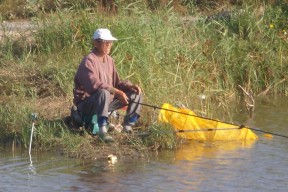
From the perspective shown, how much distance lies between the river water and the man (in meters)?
0.56

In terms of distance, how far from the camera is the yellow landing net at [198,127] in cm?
1040

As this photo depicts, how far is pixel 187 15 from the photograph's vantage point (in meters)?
14.9

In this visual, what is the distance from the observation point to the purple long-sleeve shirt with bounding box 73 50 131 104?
9.81 metres

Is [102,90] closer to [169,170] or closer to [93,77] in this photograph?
[93,77]

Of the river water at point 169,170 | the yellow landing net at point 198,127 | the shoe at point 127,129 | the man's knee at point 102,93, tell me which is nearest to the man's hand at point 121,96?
the man's knee at point 102,93

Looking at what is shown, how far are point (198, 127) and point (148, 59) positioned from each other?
1.76 metres

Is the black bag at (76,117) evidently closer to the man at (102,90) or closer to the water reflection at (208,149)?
the man at (102,90)

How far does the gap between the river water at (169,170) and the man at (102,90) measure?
560 mm

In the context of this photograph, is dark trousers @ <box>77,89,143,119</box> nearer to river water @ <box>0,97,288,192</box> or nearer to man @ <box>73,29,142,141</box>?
man @ <box>73,29,142,141</box>

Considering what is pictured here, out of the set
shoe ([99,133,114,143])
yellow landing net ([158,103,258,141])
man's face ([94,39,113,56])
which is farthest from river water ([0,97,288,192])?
man's face ([94,39,113,56])

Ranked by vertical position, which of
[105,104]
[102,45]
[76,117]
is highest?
[102,45]

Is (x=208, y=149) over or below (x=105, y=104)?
below

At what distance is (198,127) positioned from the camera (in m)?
10.5

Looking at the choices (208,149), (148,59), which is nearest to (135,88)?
(208,149)
